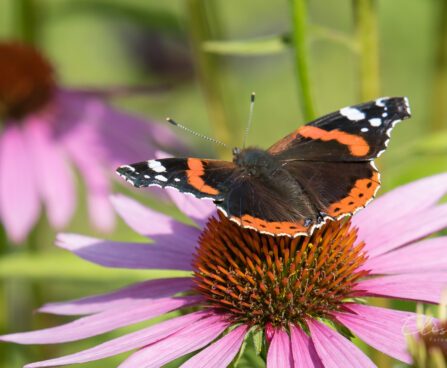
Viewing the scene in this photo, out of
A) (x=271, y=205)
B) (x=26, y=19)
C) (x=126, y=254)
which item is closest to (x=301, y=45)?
(x=271, y=205)

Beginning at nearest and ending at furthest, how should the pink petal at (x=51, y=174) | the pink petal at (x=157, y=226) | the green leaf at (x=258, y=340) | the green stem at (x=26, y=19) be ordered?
the green leaf at (x=258, y=340) < the pink petal at (x=157, y=226) < the pink petal at (x=51, y=174) < the green stem at (x=26, y=19)

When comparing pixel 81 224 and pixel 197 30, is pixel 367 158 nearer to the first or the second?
pixel 197 30

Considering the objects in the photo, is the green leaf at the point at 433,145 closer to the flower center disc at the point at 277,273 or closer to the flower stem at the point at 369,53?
the flower stem at the point at 369,53

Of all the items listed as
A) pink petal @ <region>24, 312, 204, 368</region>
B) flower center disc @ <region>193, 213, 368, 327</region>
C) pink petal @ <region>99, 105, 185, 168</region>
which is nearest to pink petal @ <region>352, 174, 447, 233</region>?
flower center disc @ <region>193, 213, 368, 327</region>

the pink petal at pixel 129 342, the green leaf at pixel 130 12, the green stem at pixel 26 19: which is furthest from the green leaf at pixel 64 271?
the green stem at pixel 26 19

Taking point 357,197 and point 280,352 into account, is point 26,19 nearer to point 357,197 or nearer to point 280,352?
point 357,197

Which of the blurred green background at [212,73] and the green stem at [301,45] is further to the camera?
the blurred green background at [212,73]

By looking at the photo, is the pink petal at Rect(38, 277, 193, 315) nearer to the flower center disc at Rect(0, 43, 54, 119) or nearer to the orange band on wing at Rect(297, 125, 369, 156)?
the orange band on wing at Rect(297, 125, 369, 156)

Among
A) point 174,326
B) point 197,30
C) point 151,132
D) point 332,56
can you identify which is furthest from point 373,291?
point 332,56
